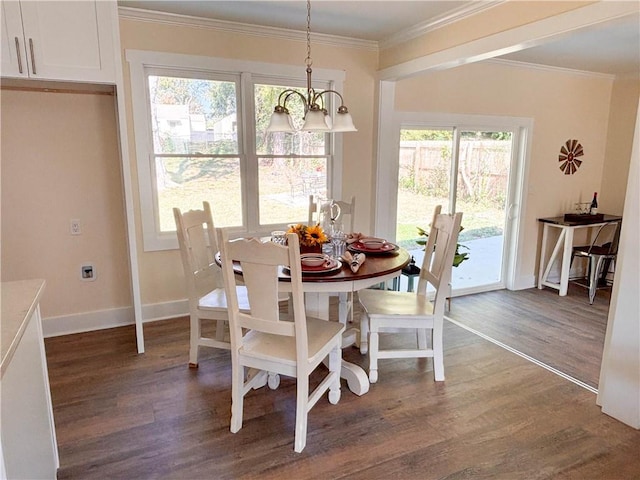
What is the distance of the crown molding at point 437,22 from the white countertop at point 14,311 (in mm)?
3093

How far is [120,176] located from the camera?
3.42m

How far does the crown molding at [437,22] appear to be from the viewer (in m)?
2.83

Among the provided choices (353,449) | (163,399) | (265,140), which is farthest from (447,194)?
(163,399)

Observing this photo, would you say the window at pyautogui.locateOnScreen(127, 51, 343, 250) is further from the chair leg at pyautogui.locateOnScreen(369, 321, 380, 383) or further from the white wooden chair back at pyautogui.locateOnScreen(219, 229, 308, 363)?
the white wooden chair back at pyautogui.locateOnScreen(219, 229, 308, 363)

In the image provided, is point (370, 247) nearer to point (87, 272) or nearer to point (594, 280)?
point (87, 272)

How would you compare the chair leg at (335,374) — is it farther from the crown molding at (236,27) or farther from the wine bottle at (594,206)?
the wine bottle at (594,206)

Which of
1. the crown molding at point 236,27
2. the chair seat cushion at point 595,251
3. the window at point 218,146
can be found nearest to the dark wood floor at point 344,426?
the window at point 218,146

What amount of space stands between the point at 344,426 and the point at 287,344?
58 cm

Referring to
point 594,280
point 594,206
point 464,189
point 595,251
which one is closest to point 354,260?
point 464,189

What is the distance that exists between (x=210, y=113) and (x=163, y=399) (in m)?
2.38

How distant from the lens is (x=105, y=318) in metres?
3.58

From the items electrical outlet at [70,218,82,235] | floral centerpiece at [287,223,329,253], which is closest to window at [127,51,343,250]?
electrical outlet at [70,218,82,235]

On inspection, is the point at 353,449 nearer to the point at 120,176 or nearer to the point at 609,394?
the point at 609,394

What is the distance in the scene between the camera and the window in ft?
11.3
